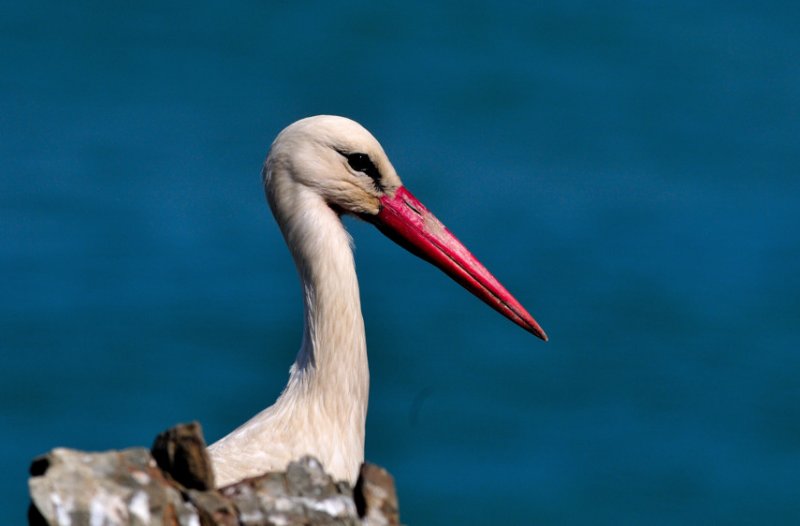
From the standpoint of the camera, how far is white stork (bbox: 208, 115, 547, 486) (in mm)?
4027

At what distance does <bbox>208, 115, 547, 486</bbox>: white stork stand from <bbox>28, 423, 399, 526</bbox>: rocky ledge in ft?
3.47

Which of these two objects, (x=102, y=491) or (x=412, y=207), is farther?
(x=412, y=207)

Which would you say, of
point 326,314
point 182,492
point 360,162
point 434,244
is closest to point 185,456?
point 182,492

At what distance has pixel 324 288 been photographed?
4.14m

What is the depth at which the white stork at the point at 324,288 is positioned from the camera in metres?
4.03

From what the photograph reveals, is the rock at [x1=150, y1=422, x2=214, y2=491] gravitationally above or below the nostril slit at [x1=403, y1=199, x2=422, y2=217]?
below

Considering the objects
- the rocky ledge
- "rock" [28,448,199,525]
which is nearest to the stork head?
the rocky ledge

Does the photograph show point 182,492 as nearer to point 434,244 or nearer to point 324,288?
point 324,288

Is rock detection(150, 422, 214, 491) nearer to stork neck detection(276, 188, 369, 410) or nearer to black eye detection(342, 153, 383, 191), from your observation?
stork neck detection(276, 188, 369, 410)

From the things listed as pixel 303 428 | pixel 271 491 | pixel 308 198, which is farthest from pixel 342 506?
pixel 308 198

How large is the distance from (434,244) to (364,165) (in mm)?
317

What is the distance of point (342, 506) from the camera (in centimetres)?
280

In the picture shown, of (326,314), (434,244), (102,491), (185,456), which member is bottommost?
(102,491)

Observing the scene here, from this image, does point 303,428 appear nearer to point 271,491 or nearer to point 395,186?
point 395,186
